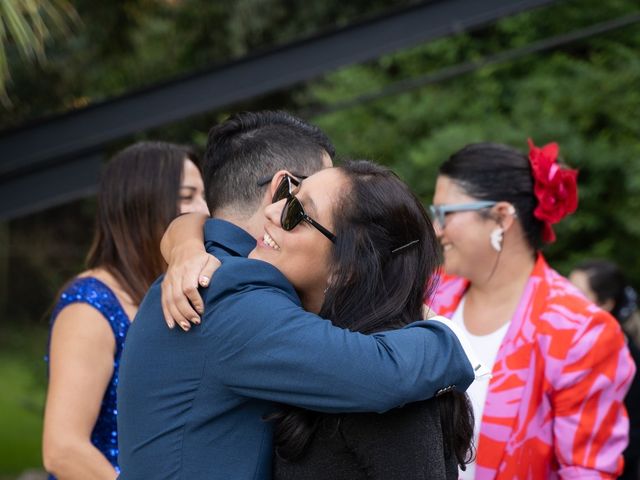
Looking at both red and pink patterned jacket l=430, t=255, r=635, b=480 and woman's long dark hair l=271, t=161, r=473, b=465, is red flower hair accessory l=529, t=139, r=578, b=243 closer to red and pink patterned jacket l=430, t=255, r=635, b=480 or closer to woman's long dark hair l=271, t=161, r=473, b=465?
red and pink patterned jacket l=430, t=255, r=635, b=480

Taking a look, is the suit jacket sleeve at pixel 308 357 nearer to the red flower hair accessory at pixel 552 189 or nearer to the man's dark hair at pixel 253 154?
the man's dark hair at pixel 253 154

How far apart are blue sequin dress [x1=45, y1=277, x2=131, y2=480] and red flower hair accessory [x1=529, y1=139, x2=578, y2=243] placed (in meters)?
1.49

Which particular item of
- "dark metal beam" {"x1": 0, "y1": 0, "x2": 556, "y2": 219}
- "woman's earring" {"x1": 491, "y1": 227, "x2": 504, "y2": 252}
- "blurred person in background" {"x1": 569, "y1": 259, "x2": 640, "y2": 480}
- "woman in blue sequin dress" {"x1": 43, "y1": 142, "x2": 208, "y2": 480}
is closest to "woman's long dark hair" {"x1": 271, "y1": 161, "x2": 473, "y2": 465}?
"woman in blue sequin dress" {"x1": 43, "y1": 142, "x2": 208, "y2": 480}

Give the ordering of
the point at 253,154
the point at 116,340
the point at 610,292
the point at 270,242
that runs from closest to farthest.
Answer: the point at 270,242 → the point at 253,154 → the point at 116,340 → the point at 610,292

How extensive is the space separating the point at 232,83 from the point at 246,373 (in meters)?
2.91

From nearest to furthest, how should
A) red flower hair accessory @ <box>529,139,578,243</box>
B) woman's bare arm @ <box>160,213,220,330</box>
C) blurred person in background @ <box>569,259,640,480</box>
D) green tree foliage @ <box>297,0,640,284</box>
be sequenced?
woman's bare arm @ <box>160,213,220,330</box> < red flower hair accessory @ <box>529,139,578,243</box> < blurred person in background @ <box>569,259,640,480</box> < green tree foliage @ <box>297,0,640,284</box>

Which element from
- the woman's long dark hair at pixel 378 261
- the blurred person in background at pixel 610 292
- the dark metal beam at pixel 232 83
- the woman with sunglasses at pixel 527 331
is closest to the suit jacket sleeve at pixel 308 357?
the woman's long dark hair at pixel 378 261

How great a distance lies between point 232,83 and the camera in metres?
4.41

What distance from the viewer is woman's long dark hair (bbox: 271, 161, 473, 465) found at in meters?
1.84

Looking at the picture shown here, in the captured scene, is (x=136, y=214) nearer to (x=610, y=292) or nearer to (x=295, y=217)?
(x=295, y=217)

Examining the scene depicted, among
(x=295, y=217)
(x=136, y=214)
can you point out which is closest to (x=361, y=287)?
Answer: (x=295, y=217)

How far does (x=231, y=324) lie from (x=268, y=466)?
0.31 metres

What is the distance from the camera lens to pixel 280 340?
5.54ft

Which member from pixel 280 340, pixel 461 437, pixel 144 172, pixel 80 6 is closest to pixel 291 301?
pixel 280 340
